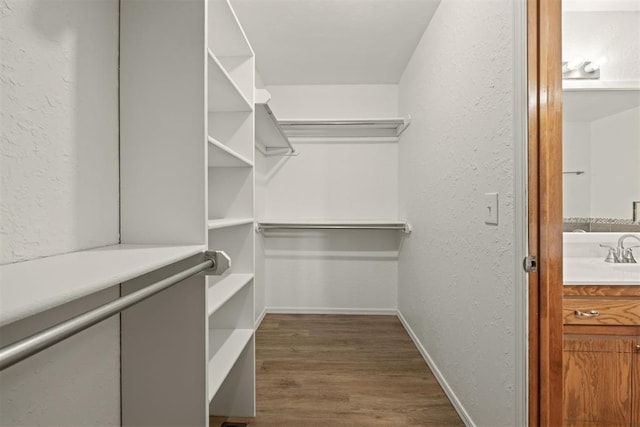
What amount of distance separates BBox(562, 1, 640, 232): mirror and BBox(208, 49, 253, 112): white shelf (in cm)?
169

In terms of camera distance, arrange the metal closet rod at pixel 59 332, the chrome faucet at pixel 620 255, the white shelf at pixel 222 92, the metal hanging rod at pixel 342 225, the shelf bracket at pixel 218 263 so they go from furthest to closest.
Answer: the metal hanging rod at pixel 342 225 < the chrome faucet at pixel 620 255 < the white shelf at pixel 222 92 < the shelf bracket at pixel 218 263 < the metal closet rod at pixel 59 332

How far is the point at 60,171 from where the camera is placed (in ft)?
2.57

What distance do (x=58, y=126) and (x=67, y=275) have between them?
1.34 ft

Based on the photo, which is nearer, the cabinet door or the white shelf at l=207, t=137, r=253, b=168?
the white shelf at l=207, t=137, r=253, b=168

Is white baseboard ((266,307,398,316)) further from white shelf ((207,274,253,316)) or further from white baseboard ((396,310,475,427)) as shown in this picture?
white shelf ((207,274,253,316))

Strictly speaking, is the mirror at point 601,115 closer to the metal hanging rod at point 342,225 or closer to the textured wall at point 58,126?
the metal hanging rod at point 342,225

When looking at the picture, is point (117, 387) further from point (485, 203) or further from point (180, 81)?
point (485, 203)

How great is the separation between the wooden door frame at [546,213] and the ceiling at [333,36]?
1114mm

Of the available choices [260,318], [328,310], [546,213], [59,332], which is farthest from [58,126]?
[328,310]

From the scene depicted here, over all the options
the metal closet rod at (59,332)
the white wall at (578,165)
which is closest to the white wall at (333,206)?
the white wall at (578,165)

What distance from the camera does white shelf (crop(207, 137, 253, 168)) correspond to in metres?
1.18

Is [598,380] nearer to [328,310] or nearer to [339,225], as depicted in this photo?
[339,225]

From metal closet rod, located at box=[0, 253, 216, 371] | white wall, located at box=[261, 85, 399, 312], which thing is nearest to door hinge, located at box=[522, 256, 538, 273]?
metal closet rod, located at box=[0, 253, 216, 371]

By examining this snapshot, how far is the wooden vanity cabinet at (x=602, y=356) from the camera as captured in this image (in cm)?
132
